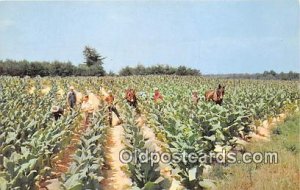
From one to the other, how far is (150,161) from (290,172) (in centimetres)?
224

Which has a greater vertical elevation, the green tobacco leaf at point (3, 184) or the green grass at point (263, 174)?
the green tobacco leaf at point (3, 184)

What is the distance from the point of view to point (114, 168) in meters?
9.78

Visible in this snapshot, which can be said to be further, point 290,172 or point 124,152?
point 124,152

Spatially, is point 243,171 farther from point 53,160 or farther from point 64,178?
point 53,160

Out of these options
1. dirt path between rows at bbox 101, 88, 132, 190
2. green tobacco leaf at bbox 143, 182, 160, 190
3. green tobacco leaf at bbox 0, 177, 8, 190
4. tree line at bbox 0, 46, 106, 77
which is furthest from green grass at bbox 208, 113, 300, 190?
tree line at bbox 0, 46, 106, 77

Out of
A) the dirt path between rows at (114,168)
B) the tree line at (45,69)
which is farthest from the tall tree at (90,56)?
the dirt path between rows at (114,168)

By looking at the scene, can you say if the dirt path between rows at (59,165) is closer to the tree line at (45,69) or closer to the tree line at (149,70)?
the tree line at (45,69)

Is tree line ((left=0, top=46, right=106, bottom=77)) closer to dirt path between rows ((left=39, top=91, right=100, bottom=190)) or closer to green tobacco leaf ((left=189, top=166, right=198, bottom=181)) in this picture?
dirt path between rows ((left=39, top=91, right=100, bottom=190))

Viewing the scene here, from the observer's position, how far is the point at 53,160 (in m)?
9.29

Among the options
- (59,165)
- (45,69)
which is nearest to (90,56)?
(45,69)

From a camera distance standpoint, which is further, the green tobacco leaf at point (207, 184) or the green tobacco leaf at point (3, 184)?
the green tobacco leaf at point (207, 184)

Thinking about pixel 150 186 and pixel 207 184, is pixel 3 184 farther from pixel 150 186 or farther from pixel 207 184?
pixel 207 184

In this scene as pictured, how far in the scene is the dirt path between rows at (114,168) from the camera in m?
8.46

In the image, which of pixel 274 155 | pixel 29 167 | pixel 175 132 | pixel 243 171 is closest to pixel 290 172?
pixel 243 171
